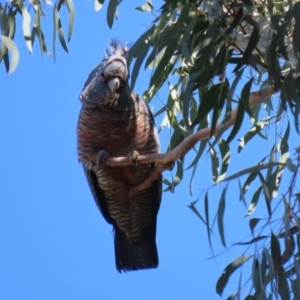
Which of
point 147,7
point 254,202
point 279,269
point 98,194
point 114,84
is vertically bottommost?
point 279,269

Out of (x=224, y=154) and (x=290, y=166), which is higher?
(x=224, y=154)

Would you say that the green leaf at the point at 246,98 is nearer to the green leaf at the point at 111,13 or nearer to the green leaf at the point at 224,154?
the green leaf at the point at 111,13

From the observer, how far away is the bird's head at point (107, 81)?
3496 mm

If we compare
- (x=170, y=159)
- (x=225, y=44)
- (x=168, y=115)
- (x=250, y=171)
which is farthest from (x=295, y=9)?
(x=168, y=115)

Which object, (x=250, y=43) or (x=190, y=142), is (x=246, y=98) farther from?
(x=190, y=142)

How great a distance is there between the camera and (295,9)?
2.21 metres

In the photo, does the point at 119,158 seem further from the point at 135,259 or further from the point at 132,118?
the point at 135,259

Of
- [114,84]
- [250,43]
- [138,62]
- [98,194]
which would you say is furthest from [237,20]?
[98,194]

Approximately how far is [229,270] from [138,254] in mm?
1232

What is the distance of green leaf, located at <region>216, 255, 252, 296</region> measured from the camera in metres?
2.64

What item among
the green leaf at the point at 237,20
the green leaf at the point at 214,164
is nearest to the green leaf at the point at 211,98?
the green leaf at the point at 237,20

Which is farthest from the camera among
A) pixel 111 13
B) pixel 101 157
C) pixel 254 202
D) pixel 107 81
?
pixel 107 81

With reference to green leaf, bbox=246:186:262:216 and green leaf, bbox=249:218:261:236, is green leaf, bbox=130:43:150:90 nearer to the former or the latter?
green leaf, bbox=249:218:261:236

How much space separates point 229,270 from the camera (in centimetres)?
267
